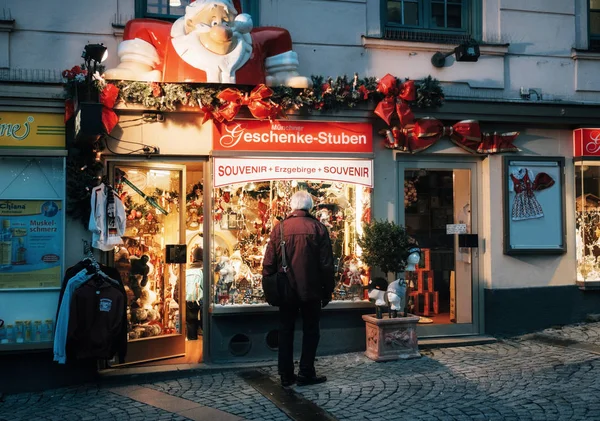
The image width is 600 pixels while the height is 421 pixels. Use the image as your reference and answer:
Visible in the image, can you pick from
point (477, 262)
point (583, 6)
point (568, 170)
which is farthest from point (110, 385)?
point (583, 6)

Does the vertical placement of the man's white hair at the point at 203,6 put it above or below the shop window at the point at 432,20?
below

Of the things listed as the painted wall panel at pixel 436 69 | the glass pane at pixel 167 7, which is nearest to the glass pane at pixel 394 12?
the painted wall panel at pixel 436 69

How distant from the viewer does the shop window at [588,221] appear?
357 inches

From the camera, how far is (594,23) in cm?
958

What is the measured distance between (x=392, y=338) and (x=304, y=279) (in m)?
1.64

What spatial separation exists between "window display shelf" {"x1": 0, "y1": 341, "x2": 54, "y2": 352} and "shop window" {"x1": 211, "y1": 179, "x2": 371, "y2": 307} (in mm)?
1809

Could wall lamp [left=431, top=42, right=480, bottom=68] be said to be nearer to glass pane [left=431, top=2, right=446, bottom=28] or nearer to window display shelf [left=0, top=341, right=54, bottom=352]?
glass pane [left=431, top=2, right=446, bottom=28]

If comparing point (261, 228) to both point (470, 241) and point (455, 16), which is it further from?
point (455, 16)

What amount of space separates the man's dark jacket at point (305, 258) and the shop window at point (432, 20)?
3337mm

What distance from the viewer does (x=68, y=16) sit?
7520 mm

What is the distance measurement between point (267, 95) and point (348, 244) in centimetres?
207

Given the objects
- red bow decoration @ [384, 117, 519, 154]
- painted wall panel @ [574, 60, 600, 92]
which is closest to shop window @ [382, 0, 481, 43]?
red bow decoration @ [384, 117, 519, 154]

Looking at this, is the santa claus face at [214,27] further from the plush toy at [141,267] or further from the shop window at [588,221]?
the shop window at [588,221]

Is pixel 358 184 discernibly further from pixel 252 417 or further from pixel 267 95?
pixel 252 417
